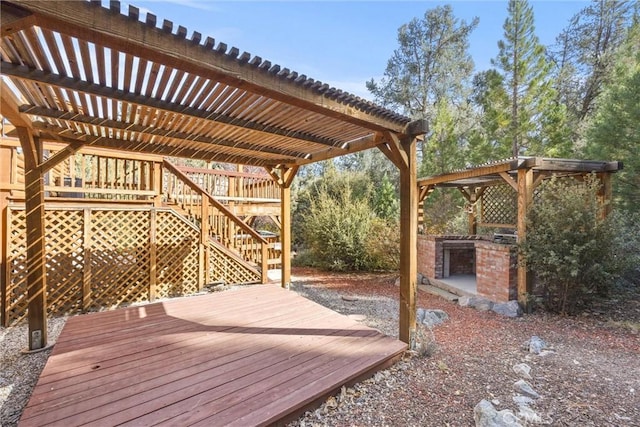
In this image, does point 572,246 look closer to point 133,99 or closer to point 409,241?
point 409,241

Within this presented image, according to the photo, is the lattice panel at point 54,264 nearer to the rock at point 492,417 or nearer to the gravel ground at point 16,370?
the gravel ground at point 16,370

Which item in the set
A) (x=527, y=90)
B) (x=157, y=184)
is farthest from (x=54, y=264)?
(x=527, y=90)

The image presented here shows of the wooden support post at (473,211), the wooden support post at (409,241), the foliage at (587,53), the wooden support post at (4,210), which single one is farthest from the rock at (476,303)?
the foliage at (587,53)

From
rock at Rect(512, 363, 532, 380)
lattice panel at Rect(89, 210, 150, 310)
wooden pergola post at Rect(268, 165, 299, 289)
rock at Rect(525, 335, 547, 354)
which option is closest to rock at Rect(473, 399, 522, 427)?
rock at Rect(512, 363, 532, 380)

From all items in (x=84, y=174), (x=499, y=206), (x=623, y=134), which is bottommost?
(x=499, y=206)

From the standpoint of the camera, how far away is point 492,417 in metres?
2.13

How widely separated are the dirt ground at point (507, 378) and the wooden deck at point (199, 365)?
243 mm

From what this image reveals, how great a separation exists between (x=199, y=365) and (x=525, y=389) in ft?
9.54

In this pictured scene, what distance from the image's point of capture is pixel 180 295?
5773mm

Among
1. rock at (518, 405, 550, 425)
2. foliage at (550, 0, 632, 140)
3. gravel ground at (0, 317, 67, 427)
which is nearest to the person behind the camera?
rock at (518, 405, 550, 425)

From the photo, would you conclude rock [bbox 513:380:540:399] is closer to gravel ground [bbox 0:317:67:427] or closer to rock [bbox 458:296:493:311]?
rock [bbox 458:296:493:311]

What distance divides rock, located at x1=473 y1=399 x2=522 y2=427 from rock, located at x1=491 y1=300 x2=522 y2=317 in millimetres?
3267

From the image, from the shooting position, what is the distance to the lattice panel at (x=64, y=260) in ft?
14.9

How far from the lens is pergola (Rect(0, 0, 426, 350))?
5.56 feet
